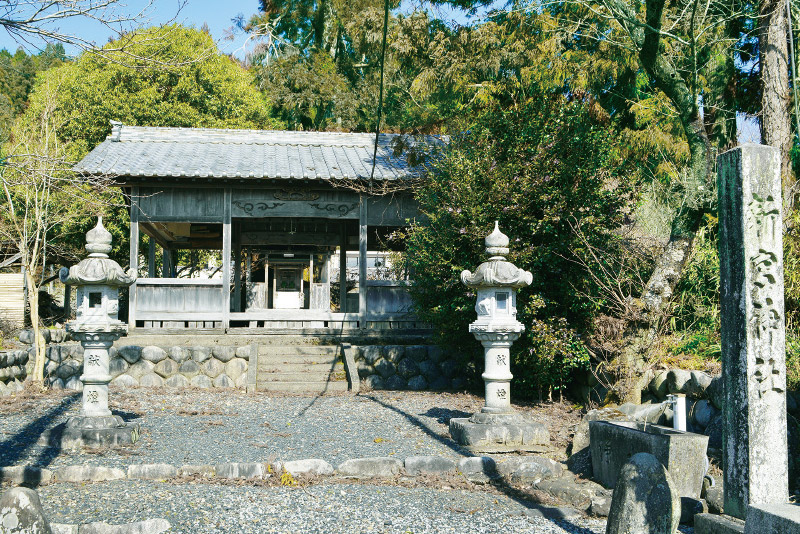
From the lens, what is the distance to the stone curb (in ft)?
19.0

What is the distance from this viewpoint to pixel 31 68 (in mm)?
32281

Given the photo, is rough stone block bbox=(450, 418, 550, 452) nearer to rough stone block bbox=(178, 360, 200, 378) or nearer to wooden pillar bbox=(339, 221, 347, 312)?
rough stone block bbox=(178, 360, 200, 378)

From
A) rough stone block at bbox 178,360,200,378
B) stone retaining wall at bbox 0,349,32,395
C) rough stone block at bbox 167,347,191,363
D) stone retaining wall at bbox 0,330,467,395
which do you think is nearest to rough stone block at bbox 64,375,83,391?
stone retaining wall at bbox 0,330,467,395

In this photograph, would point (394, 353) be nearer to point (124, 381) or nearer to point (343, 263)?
point (124, 381)

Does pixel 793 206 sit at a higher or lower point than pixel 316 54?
lower

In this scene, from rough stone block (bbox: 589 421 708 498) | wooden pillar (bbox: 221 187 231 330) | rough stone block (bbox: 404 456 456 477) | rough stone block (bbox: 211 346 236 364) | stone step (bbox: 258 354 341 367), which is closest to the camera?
rough stone block (bbox: 589 421 708 498)

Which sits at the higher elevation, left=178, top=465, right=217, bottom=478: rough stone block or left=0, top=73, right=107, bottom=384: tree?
left=0, top=73, right=107, bottom=384: tree

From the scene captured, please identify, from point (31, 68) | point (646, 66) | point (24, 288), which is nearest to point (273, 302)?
point (24, 288)

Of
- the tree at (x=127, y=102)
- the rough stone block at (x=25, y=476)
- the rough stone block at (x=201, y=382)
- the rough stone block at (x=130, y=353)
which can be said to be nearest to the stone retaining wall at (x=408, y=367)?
the rough stone block at (x=201, y=382)

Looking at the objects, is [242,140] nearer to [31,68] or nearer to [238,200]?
[238,200]

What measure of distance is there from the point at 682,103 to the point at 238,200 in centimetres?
906

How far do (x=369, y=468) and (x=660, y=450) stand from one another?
2.70m

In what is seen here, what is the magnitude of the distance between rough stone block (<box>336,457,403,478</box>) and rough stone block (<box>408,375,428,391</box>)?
240 inches

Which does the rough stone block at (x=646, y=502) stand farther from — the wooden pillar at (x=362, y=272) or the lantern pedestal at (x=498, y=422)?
the wooden pillar at (x=362, y=272)
